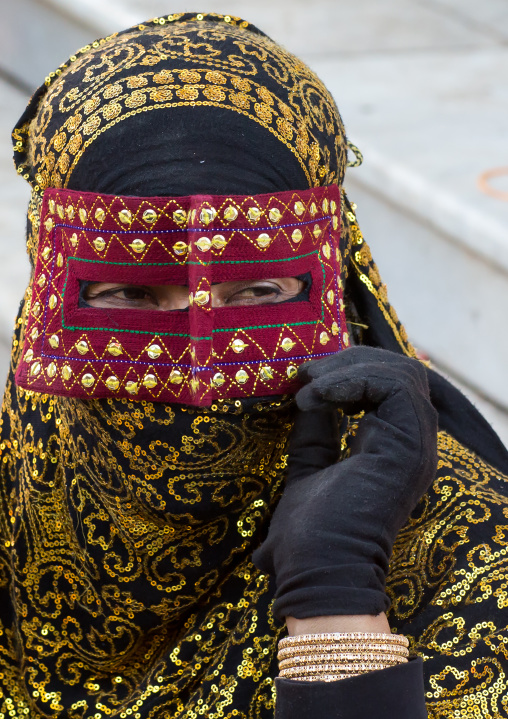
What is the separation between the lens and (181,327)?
5.39ft

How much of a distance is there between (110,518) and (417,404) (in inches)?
25.0

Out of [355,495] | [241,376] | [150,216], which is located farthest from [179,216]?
[355,495]

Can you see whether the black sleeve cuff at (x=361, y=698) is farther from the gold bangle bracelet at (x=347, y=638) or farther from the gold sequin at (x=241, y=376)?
the gold sequin at (x=241, y=376)

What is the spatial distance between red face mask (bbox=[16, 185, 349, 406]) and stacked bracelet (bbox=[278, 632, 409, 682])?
40 centimetres

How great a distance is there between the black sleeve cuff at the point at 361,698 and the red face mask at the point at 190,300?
47cm

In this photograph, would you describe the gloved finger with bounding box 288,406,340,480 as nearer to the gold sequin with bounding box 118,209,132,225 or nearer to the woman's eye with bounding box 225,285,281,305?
the woman's eye with bounding box 225,285,281,305

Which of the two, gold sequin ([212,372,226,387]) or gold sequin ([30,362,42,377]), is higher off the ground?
gold sequin ([30,362,42,377])

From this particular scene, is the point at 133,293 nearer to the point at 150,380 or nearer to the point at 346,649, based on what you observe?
the point at 150,380

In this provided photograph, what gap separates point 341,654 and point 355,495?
0.78ft

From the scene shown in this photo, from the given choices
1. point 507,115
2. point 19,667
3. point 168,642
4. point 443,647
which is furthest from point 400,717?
point 507,115

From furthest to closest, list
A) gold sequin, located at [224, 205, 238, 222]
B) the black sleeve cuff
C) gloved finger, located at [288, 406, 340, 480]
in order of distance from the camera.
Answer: gloved finger, located at [288, 406, 340, 480], gold sequin, located at [224, 205, 238, 222], the black sleeve cuff

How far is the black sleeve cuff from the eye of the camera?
1516mm

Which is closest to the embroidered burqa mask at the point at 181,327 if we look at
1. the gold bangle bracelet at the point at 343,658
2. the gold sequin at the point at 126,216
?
the gold sequin at the point at 126,216

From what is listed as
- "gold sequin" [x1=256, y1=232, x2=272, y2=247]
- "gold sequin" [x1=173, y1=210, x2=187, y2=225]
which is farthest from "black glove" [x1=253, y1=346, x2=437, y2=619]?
"gold sequin" [x1=173, y1=210, x2=187, y2=225]
